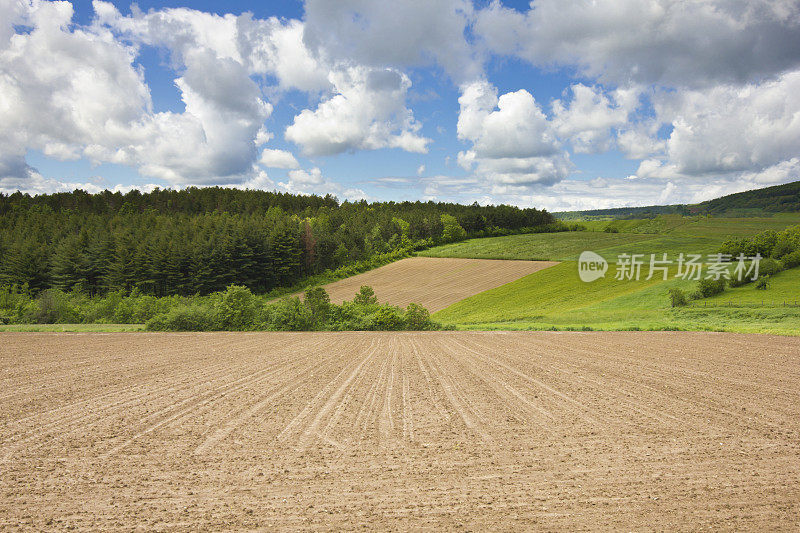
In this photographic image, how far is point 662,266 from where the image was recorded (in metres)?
62.3

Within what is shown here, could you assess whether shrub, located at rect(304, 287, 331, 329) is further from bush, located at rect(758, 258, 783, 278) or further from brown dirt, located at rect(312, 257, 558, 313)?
bush, located at rect(758, 258, 783, 278)

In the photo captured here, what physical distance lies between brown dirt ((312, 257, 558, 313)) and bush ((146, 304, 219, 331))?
84.4ft

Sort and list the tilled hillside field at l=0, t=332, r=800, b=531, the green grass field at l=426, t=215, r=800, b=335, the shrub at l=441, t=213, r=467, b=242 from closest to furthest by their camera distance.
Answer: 1. the tilled hillside field at l=0, t=332, r=800, b=531
2. the green grass field at l=426, t=215, r=800, b=335
3. the shrub at l=441, t=213, r=467, b=242

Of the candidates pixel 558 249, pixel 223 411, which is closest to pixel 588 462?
pixel 223 411

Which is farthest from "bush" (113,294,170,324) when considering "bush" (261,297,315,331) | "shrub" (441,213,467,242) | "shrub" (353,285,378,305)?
"shrub" (441,213,467,242)

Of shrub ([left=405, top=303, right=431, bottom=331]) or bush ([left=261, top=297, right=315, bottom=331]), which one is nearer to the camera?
bush ([left=261, top=297, right=315, bottom=331])

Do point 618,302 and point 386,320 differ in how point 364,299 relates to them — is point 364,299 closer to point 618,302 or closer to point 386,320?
point 386,320

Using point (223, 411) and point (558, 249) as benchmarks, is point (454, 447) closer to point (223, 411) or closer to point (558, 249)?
point (223, 411)

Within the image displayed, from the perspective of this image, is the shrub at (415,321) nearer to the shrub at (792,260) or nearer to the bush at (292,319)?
the bush at (292,319)

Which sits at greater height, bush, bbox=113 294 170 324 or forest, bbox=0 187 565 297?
forest, bbox=0 187 565 297

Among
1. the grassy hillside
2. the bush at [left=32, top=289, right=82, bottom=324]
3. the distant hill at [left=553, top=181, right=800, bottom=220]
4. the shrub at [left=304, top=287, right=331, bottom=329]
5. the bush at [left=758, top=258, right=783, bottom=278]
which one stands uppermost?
the distant hill at [left=553, top=181, right=800, bottom=220]

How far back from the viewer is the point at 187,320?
3119 cm

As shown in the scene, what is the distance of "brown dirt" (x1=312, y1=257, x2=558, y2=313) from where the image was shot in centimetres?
5834

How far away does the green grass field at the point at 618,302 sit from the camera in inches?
1198
